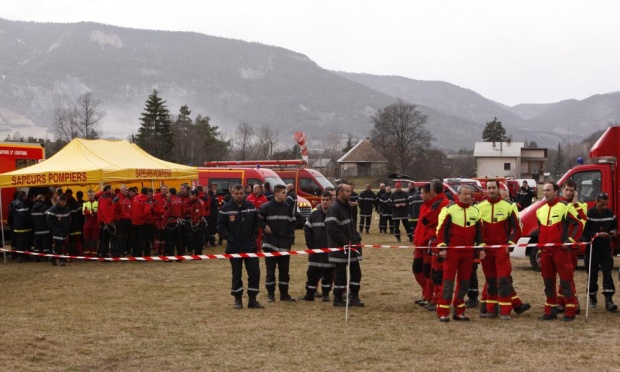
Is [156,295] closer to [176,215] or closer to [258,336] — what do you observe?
[258,336]

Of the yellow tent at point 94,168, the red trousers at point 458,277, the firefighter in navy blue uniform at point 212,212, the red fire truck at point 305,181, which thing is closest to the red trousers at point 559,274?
the red trousers at point 458,277

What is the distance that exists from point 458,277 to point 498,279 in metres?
0.62

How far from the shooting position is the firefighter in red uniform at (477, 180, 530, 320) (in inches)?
445

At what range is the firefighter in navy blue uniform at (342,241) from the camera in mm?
12375

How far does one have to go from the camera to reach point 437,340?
988cm

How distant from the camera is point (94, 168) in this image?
795 inches

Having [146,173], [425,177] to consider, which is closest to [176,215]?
[146,173]

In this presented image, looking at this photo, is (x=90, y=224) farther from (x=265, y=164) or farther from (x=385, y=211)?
(x=265, y=164)

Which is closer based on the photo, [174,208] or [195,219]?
[174,208]

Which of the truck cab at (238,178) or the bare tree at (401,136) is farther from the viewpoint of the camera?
the bare tree at (401,136)

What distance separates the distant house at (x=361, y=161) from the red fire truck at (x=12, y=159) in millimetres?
94690

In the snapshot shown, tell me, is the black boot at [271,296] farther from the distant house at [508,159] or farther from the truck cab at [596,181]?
the distant house at [508,159]

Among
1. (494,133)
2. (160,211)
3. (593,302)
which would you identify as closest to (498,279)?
(593,302)

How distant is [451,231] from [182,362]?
4257 millimetres
